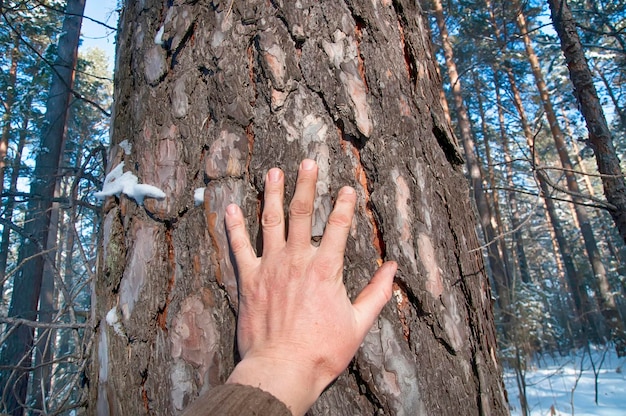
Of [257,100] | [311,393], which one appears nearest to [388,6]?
[257,100]

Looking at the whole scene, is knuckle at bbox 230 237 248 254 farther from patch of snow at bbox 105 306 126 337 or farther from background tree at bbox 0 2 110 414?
background tree at bbox 0 2 110 414

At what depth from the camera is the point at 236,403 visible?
91 centimetres

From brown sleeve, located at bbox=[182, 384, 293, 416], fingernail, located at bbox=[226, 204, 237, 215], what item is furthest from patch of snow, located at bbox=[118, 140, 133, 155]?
brown sleeve, located at bbox=[182, 384, 293, 416]

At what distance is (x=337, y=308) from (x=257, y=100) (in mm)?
627

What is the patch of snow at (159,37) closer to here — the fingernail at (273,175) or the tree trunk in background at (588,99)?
the fingernail at (273,175)

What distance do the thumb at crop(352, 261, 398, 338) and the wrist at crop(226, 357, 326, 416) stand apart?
0.18 m

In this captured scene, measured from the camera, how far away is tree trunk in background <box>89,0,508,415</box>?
3.62 feet

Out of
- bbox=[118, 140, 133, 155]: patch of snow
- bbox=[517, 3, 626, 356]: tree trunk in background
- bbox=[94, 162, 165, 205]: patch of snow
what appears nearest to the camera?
bbox=[94, 162, 165, 205]: patch of snow

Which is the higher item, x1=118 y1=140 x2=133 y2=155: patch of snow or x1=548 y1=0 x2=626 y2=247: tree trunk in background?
→ x1=548 y1=0 x2=626 y2=247: tree trunk in background

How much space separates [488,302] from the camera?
1403mm

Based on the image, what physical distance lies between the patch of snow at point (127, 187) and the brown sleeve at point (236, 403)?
0.57 metres

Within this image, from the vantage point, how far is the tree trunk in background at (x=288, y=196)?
1.10 metres

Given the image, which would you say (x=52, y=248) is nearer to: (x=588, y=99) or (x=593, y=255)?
(x=588, y=99)

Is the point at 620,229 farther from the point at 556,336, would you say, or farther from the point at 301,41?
the point at 556,336
